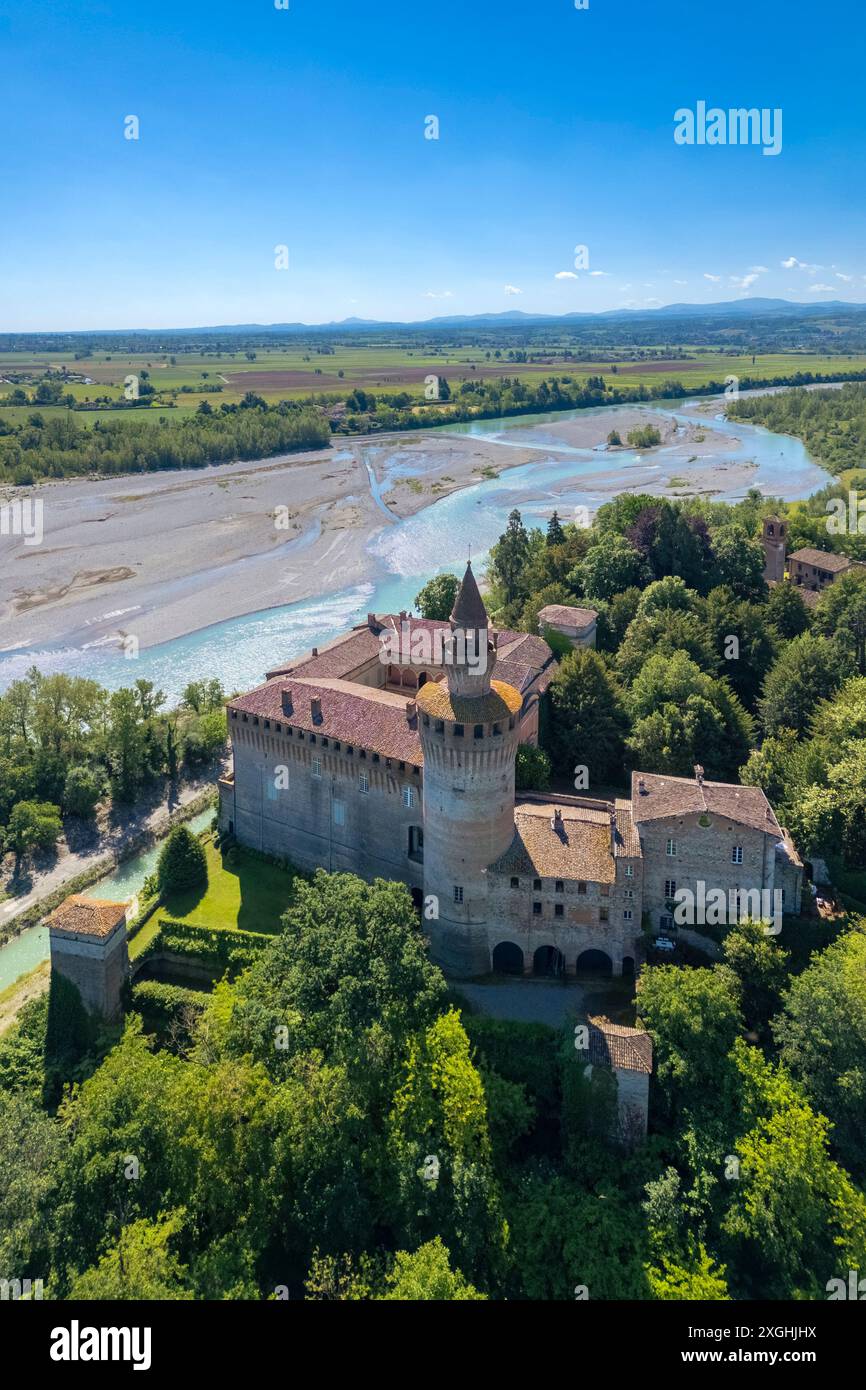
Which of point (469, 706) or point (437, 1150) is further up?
point (469, 706)

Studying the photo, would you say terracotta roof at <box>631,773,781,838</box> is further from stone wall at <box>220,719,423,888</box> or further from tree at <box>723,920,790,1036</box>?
stone wall at <box>220,719,423,888</box>

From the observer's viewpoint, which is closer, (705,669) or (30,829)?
(30,829)

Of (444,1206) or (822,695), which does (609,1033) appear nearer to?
(444,1206)

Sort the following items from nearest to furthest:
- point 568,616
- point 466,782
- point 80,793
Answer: point 466,782
point 80,793
point 568,616

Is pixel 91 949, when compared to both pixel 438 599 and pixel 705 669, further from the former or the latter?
pixel 438 599

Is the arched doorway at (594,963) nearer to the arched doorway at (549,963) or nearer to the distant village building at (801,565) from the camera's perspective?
the arched doorway at (549,963)

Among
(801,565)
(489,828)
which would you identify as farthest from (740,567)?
(489,828)

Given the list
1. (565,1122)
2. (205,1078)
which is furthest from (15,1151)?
(565,1122)
